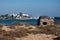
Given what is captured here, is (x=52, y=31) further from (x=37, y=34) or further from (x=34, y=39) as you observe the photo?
(x=34, y=39)

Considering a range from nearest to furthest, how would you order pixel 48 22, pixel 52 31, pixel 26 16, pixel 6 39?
1. pixel 6 39
2. pixel 52 31
3. pixel 48 22
4. pixel 26 16

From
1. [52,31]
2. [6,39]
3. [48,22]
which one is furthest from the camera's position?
[48,22]

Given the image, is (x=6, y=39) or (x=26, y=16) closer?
(x=6, y=39)

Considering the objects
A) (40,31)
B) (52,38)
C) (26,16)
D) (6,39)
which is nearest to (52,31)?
(40,31)

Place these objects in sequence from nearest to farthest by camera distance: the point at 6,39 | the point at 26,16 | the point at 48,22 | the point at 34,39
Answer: the point at 6,39 < the point at 34,39 < the point at 48,22 < the point at 26,16

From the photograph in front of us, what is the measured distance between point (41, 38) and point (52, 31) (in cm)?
387

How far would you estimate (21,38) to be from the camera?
21766 mm

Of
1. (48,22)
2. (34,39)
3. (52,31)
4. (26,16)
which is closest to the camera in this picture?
(34,39)

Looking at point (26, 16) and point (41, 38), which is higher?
point (41, 38)

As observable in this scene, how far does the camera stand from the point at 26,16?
145875 millimetres

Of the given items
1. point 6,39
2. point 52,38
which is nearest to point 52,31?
point 52,38

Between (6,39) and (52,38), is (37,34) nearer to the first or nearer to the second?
(52,38)

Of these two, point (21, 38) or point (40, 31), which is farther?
point (40, 31)

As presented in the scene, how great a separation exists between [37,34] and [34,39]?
9.85ft
